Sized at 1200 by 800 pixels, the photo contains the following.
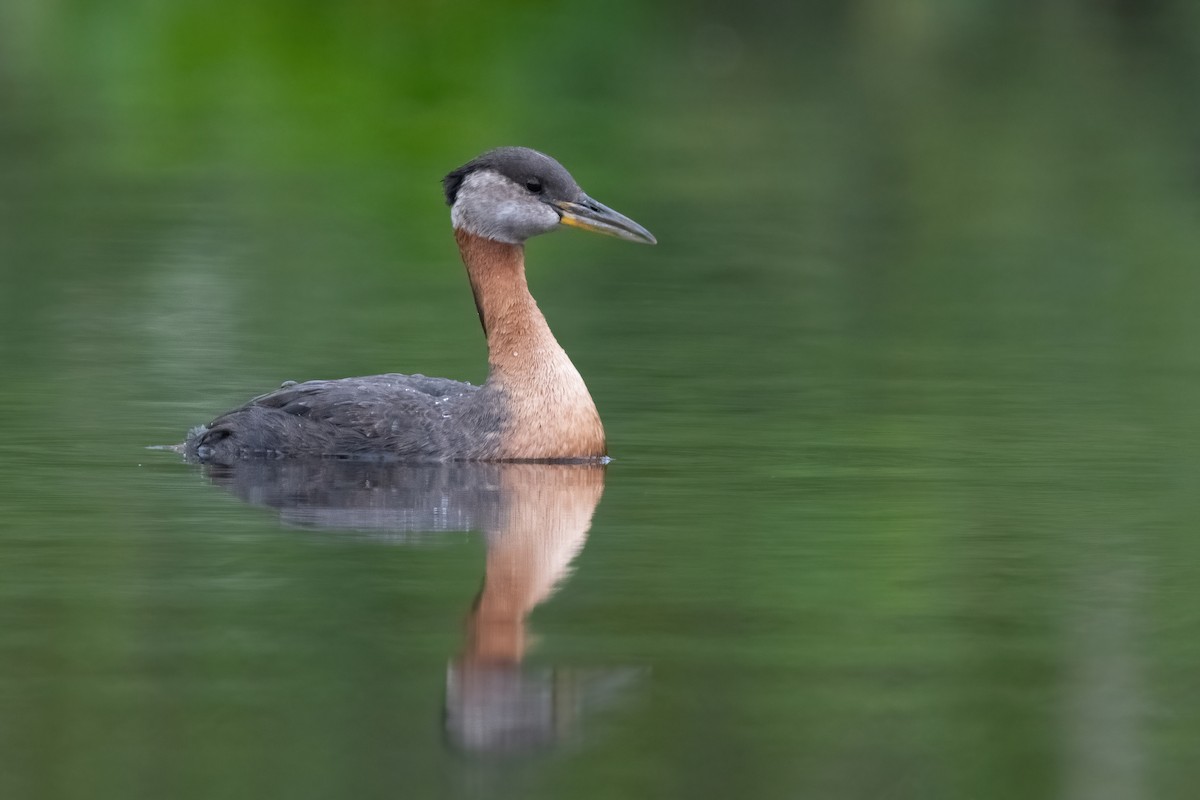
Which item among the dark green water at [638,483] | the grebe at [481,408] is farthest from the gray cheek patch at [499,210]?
the dark green water at [638,483]

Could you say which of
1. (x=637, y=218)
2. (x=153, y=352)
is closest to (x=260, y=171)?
(x=637, y=218)

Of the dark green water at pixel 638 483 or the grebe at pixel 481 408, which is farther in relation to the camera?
the grebe at pixel 481 408

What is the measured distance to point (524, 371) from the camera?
36.8ft

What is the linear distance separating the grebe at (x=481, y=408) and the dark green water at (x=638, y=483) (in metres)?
0.28

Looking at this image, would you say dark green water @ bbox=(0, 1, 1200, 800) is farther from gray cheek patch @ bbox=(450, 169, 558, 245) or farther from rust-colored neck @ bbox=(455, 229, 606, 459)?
gray cheek patch @ bbox=(450, 169, 558, 245)

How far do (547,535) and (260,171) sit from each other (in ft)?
47.1

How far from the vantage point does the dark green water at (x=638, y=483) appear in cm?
650

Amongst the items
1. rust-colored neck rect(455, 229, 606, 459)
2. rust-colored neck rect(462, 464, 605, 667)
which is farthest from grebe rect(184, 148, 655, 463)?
rust-colored neck rect(462, 464, 605, 667)

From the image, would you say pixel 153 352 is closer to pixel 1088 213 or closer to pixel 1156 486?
pixel 1156 486

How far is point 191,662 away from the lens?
714 centimetres

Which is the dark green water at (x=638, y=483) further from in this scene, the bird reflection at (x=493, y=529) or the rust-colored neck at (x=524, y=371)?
the rust-colored neck at (x=524, y=371)

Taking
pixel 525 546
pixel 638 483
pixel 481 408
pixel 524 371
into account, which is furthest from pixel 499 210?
pixel 525 546

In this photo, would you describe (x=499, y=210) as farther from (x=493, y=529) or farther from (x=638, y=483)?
(x=493, y=529)

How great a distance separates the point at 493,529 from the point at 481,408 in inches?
72.4
